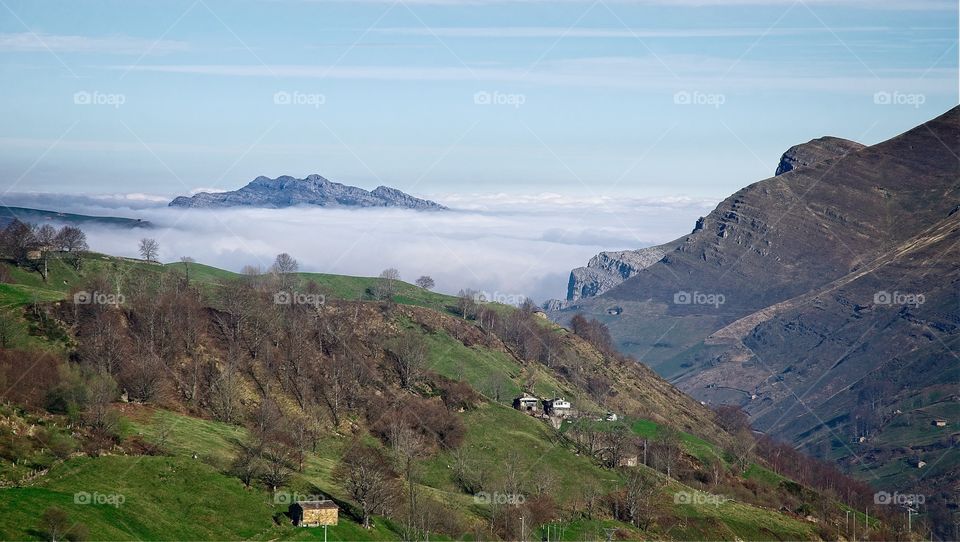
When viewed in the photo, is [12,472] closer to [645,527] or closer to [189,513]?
[189,513]

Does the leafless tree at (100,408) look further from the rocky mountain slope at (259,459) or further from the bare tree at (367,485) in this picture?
the bare tree at (367,485)

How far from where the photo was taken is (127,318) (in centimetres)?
18900

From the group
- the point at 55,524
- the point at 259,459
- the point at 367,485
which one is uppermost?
the point at 259,459

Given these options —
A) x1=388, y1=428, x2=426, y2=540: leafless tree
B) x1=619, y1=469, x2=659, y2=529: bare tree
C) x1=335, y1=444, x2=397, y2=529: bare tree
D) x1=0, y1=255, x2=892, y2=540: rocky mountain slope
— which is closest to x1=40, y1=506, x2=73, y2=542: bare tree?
x1=0, y1=255, x2=892, y2=540: rocky mountain slope

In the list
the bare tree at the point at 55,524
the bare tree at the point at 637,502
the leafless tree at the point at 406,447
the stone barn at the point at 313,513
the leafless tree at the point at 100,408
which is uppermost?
the leafless tree at the point at 100,408

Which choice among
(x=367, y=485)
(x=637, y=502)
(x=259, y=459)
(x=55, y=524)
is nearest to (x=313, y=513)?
(x=367, y=485)

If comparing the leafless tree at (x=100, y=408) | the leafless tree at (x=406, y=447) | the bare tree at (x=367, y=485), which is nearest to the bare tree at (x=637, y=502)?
the leafless tree at (x=406, y=447)

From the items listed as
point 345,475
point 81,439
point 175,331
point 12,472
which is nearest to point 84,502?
point 12,472

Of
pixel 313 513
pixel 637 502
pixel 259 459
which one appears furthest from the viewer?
pixel 637 502

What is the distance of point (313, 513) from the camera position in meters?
135

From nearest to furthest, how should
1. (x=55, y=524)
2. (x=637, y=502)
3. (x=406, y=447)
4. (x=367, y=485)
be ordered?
(x=55, y=524), (x=367, y=485), (x=637, y=502), (x=406, y=447)

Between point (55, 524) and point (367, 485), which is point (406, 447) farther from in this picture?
point (55, 524)

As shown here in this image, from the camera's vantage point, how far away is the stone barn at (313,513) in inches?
5300

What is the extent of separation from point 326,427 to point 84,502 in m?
64.3
